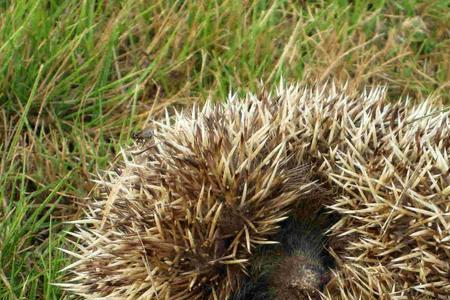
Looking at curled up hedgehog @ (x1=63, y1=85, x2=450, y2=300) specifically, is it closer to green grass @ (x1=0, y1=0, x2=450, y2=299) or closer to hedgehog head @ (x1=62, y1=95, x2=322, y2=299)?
hedgehog head @ (x1=62, y1=95, x2=322, y2=299)

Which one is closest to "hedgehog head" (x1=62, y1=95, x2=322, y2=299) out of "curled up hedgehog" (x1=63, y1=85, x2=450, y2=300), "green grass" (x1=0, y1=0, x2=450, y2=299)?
"curled up hedgehog" (x1=63, y1=85, x2=450, y2=300)

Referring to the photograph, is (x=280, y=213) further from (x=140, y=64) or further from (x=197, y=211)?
(x=140, y=64)

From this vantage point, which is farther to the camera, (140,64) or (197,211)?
(140,64)

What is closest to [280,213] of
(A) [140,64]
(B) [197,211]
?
(B) [197,211]

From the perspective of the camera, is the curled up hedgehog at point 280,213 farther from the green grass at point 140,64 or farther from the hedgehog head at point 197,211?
the green grass at point 140,64

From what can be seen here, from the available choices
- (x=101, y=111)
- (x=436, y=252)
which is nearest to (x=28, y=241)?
(x=101, y=111)

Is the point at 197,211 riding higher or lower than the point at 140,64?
higher

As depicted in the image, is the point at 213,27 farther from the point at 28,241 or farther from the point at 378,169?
the point at 378,169
